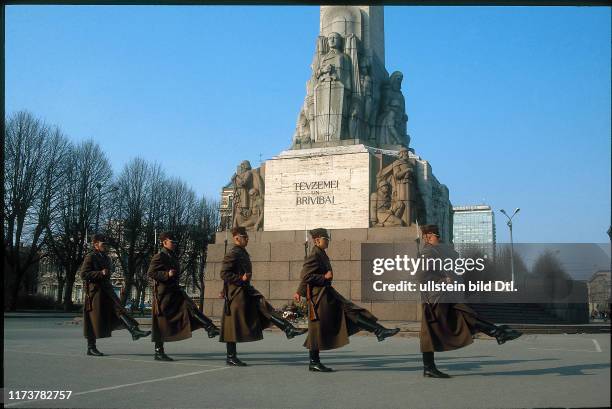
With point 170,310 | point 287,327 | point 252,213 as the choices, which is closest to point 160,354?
point 170,310

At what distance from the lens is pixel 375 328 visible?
787 cm

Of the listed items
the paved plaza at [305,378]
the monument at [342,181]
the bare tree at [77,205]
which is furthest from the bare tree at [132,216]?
the paved plaza at [305,378]

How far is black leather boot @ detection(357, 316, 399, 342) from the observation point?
780cm

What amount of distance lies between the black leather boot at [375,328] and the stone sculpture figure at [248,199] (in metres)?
12.0

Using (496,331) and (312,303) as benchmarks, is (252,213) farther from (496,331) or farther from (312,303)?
(496,331)

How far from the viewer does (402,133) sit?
22141mm

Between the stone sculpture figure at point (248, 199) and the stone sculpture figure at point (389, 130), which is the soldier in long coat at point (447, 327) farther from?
the stone sculpture figure at point (389, 130)

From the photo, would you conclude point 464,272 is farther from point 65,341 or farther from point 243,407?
point 65,341

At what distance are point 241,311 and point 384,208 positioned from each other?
10210 millimetres

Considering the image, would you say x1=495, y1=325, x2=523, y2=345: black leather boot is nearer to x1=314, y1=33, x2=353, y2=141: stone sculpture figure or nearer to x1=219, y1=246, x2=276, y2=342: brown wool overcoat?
x1=219, y1=246, x2=276, y2=342: brown wool overcoat

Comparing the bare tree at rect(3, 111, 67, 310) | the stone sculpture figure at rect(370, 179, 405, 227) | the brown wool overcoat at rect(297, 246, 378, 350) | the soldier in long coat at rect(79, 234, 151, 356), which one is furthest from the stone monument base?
the bare tree at rect(3, 111, 67, 310)

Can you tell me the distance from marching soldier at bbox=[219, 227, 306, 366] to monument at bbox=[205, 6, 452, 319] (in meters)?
8.38

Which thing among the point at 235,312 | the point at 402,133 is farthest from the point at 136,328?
the point at 402,133

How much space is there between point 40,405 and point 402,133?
1819cm
